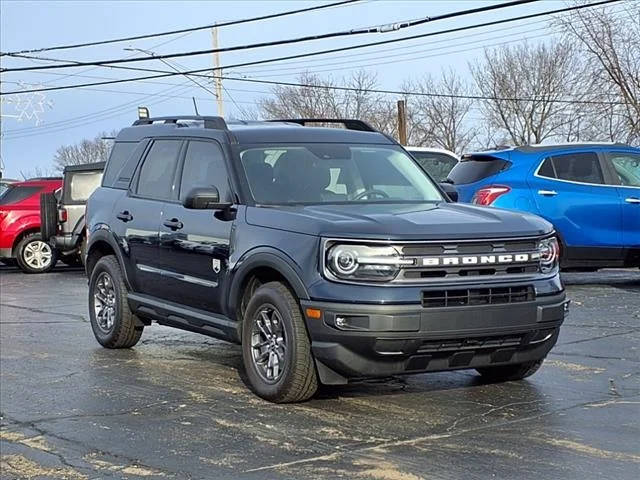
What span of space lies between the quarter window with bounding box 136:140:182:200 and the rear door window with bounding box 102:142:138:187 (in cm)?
46

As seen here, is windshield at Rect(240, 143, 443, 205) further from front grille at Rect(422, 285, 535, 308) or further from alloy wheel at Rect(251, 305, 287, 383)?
front grille at Rect(422, 285, 535, 308)

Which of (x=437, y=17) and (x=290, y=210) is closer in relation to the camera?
(x=290, y=210)

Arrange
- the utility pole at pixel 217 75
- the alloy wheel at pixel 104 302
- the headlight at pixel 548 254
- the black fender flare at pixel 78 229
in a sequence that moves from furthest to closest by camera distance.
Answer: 1. the utility pole at pixel 217 75
2. the black fender flare at pixel 78 229
3. the alloy wheel at pixel 104 302
4. the headlight at pixel 548 254

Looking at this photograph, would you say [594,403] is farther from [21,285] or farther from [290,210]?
[21,285]

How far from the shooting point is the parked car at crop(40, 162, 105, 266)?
17.2 m

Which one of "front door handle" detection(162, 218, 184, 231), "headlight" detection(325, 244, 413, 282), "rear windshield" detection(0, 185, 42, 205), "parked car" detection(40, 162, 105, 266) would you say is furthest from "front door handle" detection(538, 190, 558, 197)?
"rear windshield" detection(0, 185, 42, 205)

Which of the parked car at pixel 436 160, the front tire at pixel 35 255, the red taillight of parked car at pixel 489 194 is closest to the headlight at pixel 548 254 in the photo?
the red taillight of parked car at pixel 489 194

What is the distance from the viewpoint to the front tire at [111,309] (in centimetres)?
881

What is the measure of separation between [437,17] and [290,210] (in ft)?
49.1

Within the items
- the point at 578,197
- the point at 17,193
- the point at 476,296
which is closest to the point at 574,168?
the point at 578,197

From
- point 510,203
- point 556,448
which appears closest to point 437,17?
point 510,203

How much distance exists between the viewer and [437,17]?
2092cm

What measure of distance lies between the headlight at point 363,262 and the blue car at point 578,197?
21.3 ft

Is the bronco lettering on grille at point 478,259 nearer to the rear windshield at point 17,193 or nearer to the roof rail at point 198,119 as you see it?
the roof rail at point 198,119
